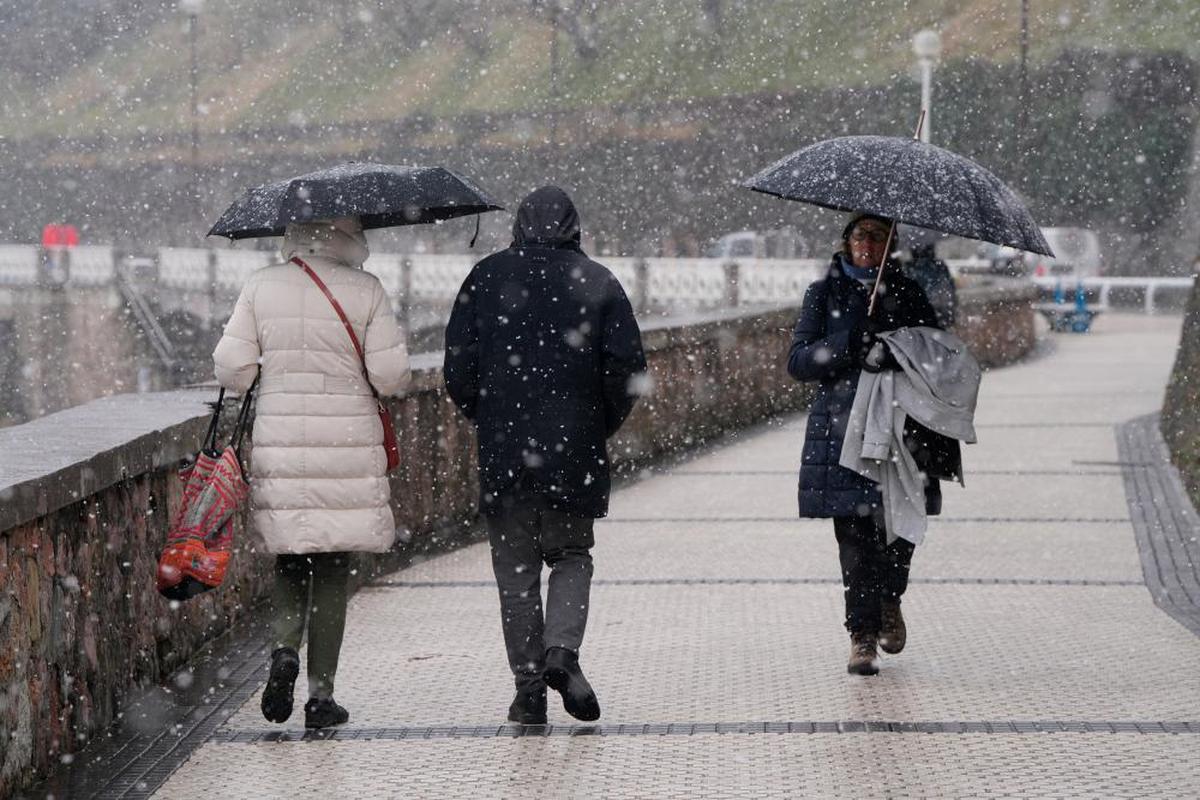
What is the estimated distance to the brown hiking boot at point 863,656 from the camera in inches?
256

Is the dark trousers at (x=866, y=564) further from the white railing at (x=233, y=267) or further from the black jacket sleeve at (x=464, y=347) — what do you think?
the white railing at (x=233, y=267)

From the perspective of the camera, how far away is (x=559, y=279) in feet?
18.9

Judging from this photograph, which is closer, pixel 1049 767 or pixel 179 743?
pixel 1049 767

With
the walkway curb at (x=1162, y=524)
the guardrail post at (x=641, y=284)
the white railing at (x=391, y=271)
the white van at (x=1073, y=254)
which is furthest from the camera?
the white railing at (x=391, y=271)

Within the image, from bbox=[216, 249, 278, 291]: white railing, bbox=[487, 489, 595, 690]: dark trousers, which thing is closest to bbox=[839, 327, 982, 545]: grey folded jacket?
bbox=[487, 489, 595, 690]: dark trousers

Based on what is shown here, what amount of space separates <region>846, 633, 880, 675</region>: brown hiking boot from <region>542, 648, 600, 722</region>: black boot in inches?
44.7

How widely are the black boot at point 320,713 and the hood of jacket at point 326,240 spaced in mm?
1248

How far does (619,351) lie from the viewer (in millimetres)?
5773

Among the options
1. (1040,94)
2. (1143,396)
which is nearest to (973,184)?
(1143,396)

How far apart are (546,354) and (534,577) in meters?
0.65

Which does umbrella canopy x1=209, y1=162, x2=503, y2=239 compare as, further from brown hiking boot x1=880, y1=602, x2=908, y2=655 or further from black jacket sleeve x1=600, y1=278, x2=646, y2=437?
brown hiking boot x1=880, y1=602, x2=908, y2=655

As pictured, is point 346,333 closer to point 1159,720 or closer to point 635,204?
point 1159,720

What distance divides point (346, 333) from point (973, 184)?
77.7 inches

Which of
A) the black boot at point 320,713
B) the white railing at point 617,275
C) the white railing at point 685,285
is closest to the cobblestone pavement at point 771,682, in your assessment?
the black boot at point 320,713
